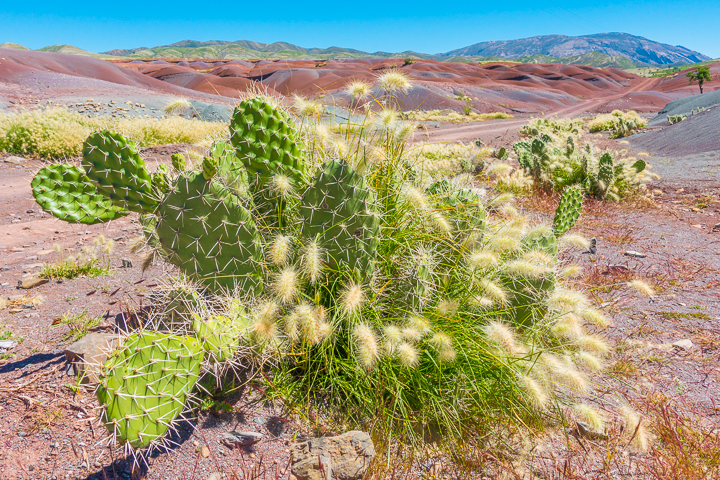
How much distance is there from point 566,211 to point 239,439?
9.92 ft

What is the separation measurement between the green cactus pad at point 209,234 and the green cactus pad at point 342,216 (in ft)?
1.10

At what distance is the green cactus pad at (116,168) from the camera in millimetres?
2201

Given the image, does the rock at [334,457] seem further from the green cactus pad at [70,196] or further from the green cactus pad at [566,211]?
the green cactus pad at [566,211]

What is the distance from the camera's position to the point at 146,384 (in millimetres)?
1587

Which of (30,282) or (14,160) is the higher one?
(14,160)

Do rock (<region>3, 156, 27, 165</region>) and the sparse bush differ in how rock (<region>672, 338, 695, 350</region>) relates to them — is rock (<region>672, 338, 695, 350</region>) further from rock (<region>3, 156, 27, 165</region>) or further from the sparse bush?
the sparse bush

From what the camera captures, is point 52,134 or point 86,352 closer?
point 86,352

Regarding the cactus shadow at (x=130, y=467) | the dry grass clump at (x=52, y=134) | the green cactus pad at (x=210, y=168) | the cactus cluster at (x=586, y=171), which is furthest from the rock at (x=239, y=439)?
the dry grass clump at (x=52, y=134)

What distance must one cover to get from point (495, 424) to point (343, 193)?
58.4 inches

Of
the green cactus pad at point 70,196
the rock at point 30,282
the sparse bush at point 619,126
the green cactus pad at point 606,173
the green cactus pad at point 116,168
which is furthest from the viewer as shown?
the sparse bush at point 619,126

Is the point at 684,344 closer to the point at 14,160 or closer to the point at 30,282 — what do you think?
the point at 30,282

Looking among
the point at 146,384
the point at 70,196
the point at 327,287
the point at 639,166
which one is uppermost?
the point at 70,196

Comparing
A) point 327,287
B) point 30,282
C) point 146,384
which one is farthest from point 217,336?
point 30,282

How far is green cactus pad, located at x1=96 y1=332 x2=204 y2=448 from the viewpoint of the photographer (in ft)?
4.91
